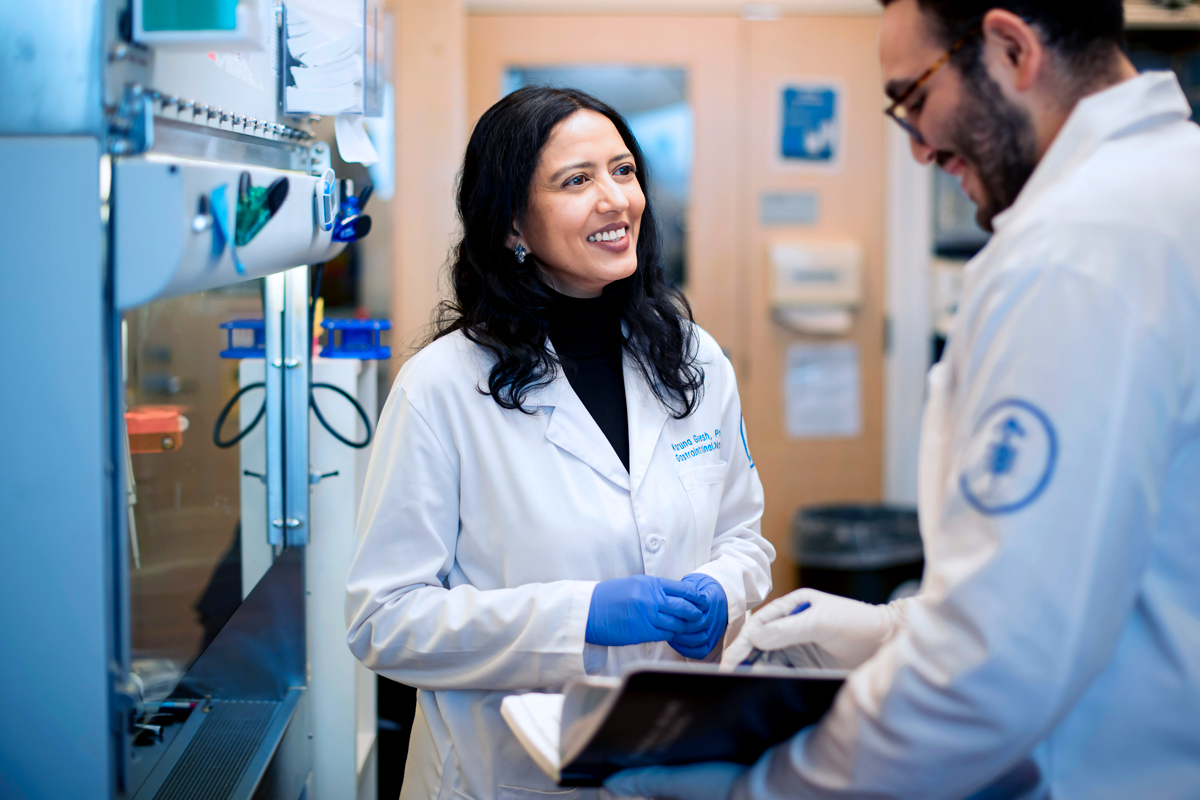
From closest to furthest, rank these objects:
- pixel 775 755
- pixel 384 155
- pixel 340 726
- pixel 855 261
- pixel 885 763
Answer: pixel 885 763 → pixel 775 755 → pixel 340 726 → pixel 384 155 → pixel 855 261

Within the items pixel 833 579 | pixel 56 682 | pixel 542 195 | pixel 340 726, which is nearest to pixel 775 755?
pixel 56 682

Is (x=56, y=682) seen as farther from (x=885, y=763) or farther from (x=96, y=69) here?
(x=885, y=763)

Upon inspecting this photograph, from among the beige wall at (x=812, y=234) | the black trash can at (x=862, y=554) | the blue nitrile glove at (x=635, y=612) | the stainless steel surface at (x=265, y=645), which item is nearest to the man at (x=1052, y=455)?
the blue nitrile glove at (x=635, y=612)

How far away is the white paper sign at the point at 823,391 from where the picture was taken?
138 inches

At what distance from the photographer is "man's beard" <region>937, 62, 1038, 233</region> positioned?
0.85 m

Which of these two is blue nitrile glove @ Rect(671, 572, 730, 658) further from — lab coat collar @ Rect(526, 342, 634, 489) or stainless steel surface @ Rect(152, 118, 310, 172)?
stainless steel surface @ Rect(152, 118, 310, 172)

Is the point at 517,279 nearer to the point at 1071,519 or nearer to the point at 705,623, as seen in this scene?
the point at 705,623

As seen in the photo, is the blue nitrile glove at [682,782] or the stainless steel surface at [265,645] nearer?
the blue nitrile glove at [682,782]

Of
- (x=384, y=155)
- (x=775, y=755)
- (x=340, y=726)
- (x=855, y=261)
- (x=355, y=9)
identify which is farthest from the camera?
(x=855, y=261)

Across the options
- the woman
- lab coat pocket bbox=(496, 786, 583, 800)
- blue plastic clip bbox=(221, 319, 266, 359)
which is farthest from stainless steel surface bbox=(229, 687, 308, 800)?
blue plastic clip bbox=(221, 319, 266, 359)

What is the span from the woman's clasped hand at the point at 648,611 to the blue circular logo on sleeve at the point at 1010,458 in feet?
1.75

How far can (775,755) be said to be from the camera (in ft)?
3.02

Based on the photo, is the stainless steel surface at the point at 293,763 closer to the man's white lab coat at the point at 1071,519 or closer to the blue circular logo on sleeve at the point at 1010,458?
the man's white lab coat at the point at 1071,519

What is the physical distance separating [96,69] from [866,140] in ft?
9.97
